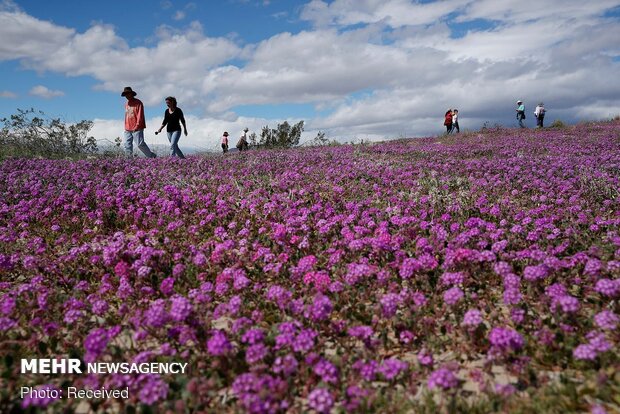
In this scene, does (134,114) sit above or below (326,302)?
above

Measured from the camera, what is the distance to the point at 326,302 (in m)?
4.11

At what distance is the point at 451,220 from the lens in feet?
23.4

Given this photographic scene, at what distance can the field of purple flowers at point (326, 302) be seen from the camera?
344 cm

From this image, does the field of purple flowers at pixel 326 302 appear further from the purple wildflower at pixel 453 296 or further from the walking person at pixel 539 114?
the walking person at pixel 539 114

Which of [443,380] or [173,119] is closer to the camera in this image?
[443,380]

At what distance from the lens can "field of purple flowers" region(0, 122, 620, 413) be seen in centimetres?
344

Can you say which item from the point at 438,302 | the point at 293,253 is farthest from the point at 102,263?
the point at 438,302

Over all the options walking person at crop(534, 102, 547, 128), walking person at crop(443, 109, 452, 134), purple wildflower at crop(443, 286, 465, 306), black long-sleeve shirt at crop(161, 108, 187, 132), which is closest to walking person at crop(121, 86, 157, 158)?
black long-sleeve shirt at crop(161, 108, 187, 132)

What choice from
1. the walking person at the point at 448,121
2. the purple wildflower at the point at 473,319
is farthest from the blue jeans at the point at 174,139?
the walking person at the point at 448,121

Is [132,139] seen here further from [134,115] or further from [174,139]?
[174,139]

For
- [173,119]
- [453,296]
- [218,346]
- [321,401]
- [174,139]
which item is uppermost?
[173,119]

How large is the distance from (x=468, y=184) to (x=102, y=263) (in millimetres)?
8399

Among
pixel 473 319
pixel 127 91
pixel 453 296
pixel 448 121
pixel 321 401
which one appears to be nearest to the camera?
pixel 321 401

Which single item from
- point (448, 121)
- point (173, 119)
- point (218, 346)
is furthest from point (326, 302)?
point (448, 121)
